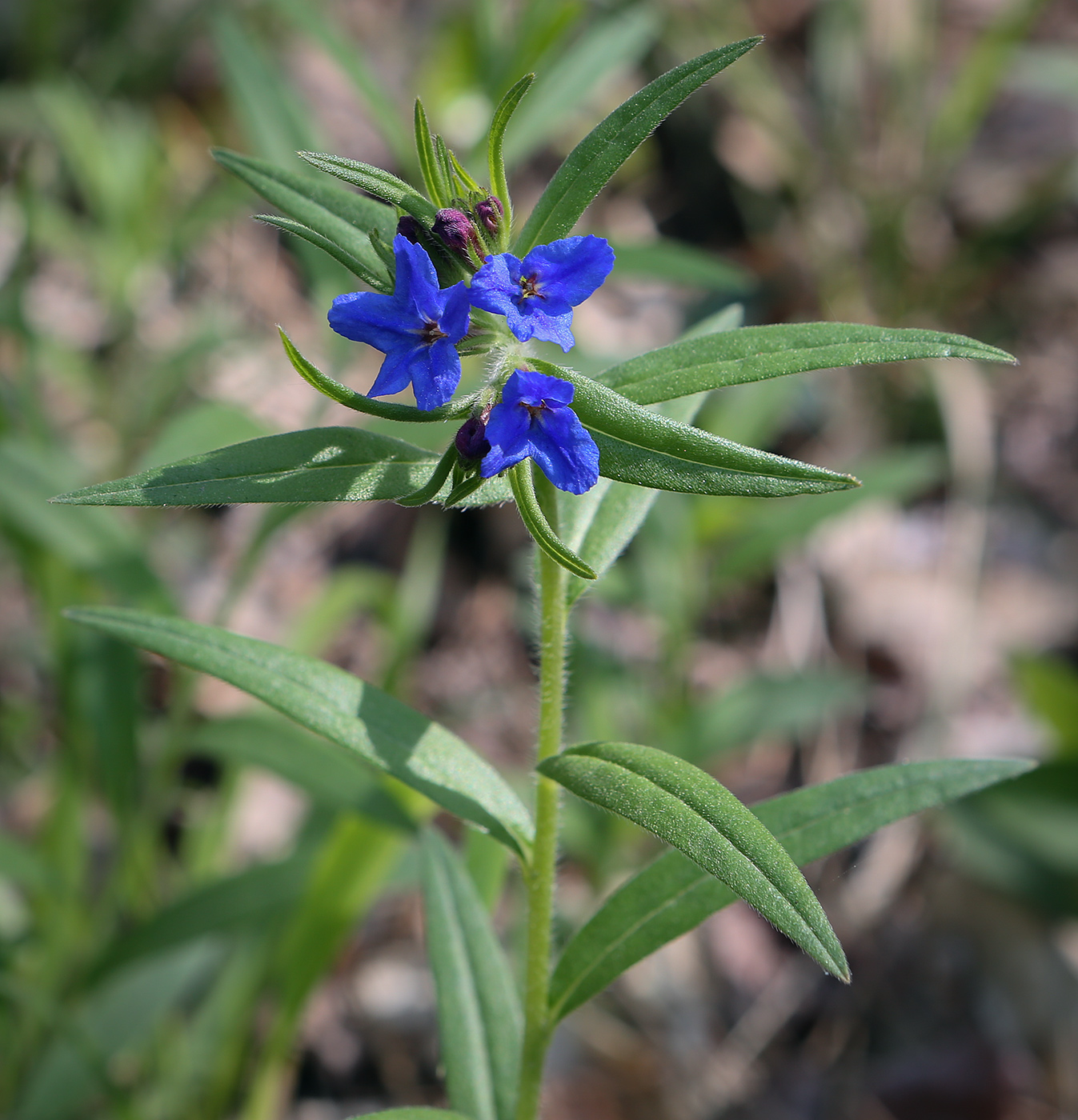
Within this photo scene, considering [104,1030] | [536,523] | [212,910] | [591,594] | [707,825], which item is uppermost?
[591,594]

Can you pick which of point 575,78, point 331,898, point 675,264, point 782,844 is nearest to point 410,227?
point 782,844

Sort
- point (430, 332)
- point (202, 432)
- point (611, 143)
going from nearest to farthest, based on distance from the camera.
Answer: point (430, 332) → point (611, 143) → point (202, 432)

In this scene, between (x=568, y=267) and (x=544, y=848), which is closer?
(x=568, y=267)

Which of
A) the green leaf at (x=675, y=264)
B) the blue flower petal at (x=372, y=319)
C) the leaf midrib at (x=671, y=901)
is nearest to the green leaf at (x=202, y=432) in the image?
the green leaf at (x=675, y=264)

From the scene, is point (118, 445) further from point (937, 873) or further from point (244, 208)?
point (937, 873)

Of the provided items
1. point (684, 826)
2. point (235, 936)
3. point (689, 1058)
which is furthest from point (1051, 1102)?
point (684, 826)

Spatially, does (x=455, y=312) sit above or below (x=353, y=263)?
below

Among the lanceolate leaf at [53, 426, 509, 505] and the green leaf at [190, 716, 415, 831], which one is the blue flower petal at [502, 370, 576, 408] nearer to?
the lanceolate leaf at [53, 426, 509, 505]

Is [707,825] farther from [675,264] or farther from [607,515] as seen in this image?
[675,264]
